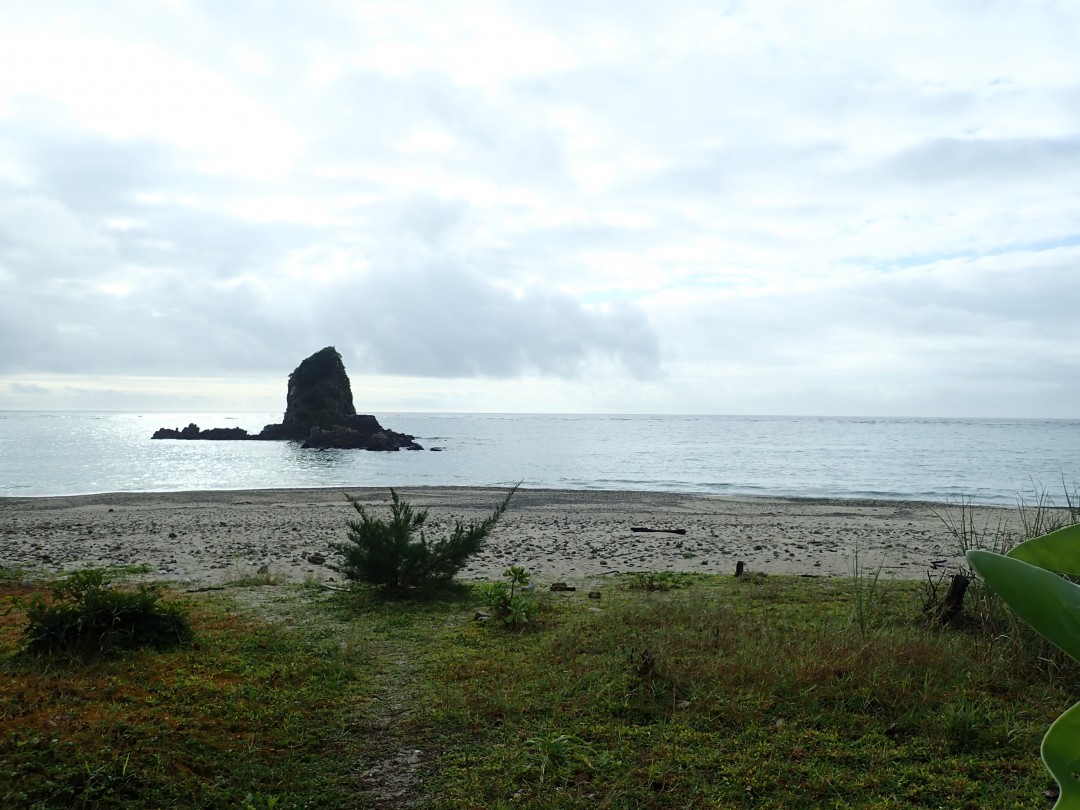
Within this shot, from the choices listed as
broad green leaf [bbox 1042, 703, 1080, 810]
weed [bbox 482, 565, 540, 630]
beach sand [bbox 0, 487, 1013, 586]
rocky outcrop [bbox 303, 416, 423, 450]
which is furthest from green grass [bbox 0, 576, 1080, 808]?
rocky outcrop [bbox 303, 416, 423, 450]

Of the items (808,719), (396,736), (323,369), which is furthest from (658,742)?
(323,369)

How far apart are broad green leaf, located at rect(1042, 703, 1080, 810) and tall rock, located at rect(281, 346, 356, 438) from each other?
9472 centimetres

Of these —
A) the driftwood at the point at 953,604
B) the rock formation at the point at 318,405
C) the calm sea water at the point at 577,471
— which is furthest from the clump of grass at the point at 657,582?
the rock formation at the point at 318,405

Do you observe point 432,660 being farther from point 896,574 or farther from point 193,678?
point 896,574

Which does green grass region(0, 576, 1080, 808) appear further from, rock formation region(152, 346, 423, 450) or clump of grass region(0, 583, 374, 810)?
rock formation region(152, 346, 423, 450)

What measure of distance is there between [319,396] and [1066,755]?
97.4m

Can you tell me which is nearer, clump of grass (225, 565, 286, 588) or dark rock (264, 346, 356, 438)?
clump of grass (225, 565, 286, 588)

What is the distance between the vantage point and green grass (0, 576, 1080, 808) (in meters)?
4.18

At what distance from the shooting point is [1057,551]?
56 centimetres

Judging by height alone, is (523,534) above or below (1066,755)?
below

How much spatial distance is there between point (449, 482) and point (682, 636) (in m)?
34.6

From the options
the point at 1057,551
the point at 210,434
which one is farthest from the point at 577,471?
the point at 210,434

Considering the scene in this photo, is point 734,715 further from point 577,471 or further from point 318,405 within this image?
point 318,405

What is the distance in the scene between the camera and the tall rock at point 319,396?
93.2 m
